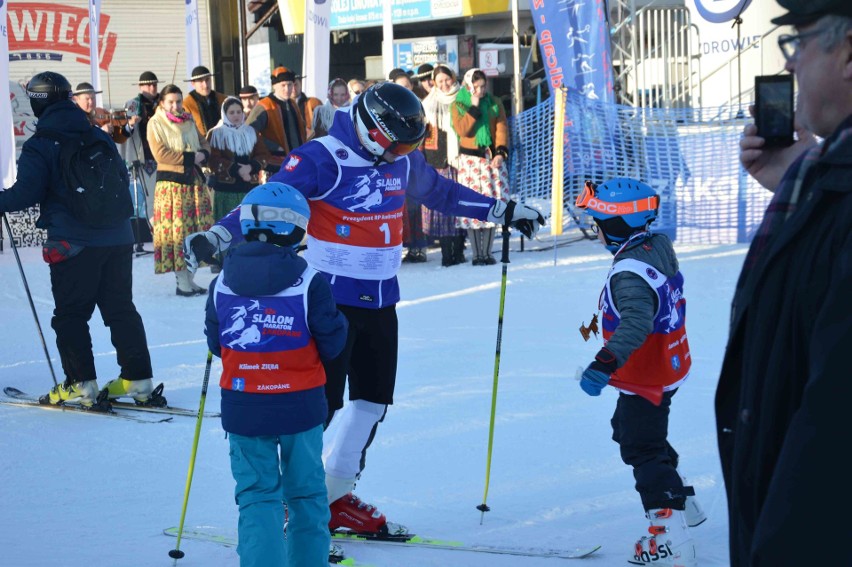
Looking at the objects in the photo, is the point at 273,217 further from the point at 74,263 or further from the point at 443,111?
the point at 443,111

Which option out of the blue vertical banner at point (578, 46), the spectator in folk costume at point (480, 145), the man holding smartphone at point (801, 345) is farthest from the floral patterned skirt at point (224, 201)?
the man holding smartphone at point (801, 345)

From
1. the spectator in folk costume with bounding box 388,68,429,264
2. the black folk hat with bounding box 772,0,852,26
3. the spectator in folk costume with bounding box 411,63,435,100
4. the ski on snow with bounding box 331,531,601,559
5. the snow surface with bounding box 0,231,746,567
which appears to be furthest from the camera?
the spectator in folk costume with bounding box 411,63,435,100

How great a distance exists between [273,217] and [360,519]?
1.50 metres

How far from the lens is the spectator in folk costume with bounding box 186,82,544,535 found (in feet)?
14.8

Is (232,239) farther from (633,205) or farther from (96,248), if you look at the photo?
(96,248)

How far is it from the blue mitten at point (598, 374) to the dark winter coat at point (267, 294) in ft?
2.77

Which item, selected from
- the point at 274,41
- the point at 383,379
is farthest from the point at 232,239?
the point at 274,41

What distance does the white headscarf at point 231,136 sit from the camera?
11242mm

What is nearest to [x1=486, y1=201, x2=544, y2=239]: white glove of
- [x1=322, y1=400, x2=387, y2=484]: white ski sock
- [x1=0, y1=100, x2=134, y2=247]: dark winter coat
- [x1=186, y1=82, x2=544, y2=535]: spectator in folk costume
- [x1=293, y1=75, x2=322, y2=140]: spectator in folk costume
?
[x1=186, y1=82, x2=544, y2=535]: spectator in folk costume

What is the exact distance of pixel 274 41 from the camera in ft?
84.2

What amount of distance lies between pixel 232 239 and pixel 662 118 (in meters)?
9.50

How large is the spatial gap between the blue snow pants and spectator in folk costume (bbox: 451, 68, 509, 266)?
27.3 ft

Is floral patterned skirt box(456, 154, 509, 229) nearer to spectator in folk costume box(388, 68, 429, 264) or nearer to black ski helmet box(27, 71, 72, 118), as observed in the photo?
spectator in folk costume box(388, 68, 429, 264)

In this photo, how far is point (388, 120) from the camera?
4.44m
